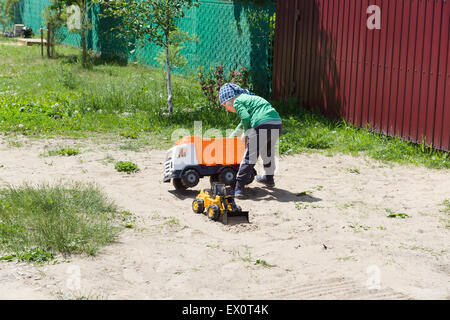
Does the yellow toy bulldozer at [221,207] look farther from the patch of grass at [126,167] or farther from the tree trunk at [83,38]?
the tree trunk at [83,38]

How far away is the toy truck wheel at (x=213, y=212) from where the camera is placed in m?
6.63

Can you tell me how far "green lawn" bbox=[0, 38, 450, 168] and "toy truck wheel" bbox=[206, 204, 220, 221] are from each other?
3.16m

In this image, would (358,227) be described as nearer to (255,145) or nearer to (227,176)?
(255,145)

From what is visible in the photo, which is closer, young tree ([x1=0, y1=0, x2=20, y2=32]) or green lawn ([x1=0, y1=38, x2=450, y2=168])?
green lawn ([x1=0, y1=38, x2=450, y2=168])

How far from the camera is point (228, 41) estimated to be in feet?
48.2

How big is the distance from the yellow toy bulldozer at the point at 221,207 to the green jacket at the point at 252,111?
3.40 ft

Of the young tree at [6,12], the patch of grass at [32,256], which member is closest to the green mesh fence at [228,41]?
the patch of grass at [32,256]

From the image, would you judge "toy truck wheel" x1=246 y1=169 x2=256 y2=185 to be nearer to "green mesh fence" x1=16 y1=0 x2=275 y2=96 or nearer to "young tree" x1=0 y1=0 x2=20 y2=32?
"green mesh fence" x1=16 y1=0 x2=275 y2=96

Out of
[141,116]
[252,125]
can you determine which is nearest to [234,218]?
[252,125]

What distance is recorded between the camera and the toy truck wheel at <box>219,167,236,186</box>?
777 centimetres

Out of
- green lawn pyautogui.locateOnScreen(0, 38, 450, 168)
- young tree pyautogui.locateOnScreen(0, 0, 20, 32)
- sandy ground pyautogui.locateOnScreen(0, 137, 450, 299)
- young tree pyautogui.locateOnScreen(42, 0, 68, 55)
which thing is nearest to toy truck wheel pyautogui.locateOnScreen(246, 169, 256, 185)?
sandy ground pyautogui.locateOnScreen(0, 137, 450, 299)
